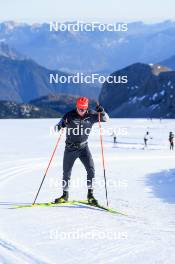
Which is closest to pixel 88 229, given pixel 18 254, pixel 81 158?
pixel 18 254

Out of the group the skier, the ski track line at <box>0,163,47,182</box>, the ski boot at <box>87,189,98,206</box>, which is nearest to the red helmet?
the skier

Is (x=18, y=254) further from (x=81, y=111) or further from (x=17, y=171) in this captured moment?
(x=17, y=171)

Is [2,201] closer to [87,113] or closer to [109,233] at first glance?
[87,113]

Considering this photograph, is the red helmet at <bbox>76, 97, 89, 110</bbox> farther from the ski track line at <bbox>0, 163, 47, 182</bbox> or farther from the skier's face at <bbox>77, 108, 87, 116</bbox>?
the ski track line at <bbox>0, 163, 47, 182</bbox>

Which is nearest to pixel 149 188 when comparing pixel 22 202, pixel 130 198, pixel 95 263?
pixel 130 198

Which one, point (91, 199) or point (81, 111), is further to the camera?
point (91, 199)

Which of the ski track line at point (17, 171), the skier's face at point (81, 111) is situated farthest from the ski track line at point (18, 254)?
the ski track line at point (17, 171)

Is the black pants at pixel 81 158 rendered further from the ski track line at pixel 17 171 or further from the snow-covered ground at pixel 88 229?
the ski track line at pixel 17 171

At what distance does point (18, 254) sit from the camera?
6316mm

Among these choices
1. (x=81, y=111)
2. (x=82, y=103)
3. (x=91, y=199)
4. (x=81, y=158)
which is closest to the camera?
(x=82, y=103)

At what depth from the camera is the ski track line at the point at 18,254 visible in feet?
19.6

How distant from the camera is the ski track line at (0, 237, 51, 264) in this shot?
5969 millimetres

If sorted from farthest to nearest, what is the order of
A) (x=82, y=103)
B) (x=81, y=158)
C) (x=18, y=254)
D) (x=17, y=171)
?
(x=17, y=171) < (x=81, y=158) < (x=82, y=103) < (x=18, y=254)

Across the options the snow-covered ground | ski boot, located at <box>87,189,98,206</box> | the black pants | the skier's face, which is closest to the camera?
the snow-covered ground
